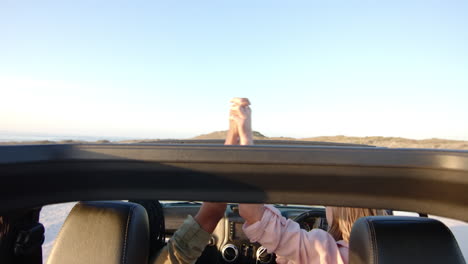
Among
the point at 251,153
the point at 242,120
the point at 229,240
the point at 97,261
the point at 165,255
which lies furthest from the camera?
the point at 229,240

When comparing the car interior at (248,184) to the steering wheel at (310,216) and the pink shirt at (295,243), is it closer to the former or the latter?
the pink shirt at (295,243)

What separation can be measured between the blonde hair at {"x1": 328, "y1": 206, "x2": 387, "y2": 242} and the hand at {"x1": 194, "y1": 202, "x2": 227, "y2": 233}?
593 millimetres

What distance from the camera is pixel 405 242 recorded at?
1575 mm

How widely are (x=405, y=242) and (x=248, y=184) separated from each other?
0.62 meters

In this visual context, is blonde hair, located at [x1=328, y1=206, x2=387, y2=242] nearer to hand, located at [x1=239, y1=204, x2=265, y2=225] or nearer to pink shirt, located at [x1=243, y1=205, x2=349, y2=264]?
pink shirt, located at [x1=243, y1=205, x2=349, y2=264]

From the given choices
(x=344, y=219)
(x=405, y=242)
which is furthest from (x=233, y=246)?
(x=405, y=242)

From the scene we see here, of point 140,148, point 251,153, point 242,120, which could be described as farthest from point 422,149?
point 140,148

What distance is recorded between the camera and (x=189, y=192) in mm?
1521

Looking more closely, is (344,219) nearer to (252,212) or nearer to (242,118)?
(252,212)

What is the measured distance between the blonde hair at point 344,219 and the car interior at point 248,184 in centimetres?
55

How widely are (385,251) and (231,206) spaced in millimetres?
2520

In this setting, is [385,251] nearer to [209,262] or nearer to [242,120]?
[242,120]

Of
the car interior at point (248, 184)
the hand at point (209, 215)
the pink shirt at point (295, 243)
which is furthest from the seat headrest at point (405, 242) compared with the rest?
the hand at point (209, 215)

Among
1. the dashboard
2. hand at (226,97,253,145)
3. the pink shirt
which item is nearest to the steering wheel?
the dashboard
